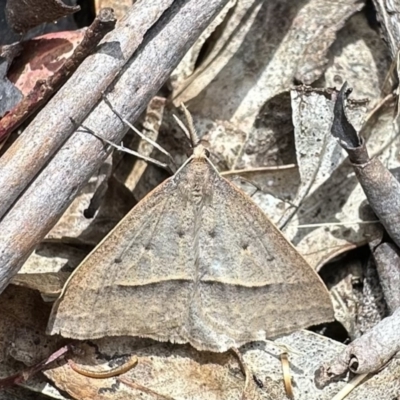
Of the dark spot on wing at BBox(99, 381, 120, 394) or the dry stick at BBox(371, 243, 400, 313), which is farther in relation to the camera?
the dry stick at BBox(371, 243, 400, 313)

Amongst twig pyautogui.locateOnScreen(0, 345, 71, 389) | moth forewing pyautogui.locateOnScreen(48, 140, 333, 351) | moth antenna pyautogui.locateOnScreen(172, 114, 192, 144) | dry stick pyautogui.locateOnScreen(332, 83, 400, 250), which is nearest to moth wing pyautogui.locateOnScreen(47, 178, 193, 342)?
moth forewing pyautogui.locateOnScreen(48, 140, 333, 351)

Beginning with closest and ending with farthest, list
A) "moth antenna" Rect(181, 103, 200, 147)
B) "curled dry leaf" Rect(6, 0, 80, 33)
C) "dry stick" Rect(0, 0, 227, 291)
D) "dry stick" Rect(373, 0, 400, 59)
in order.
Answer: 1. "dry stick" Rect(0, 0, 227, 291)
2. "curled dry leaf" Rect(6, 0, 80, 33)
3. "moth antenna" Rect(181, 103, 200, 147)
4. "dry stick" Rect(373, 0, 400, 59)

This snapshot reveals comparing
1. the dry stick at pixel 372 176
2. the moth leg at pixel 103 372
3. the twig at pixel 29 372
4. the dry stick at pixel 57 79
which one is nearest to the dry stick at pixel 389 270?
the dry stick at pixel 372 176

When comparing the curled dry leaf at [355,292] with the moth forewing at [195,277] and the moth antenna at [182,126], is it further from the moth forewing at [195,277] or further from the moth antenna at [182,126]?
the moth antenna at [182,126]

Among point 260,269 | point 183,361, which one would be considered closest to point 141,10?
point 260,269

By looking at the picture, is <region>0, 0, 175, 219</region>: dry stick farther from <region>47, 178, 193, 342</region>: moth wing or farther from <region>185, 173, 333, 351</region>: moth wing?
<region>185, 173, 333, 351</region>: moth wing
